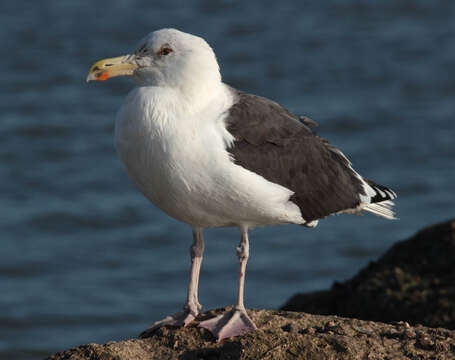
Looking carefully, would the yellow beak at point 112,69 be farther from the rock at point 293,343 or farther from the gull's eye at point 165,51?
the rock at point 293,343

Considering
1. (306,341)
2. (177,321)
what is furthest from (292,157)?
(306,341)

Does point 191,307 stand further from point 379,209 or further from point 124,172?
point 124,172

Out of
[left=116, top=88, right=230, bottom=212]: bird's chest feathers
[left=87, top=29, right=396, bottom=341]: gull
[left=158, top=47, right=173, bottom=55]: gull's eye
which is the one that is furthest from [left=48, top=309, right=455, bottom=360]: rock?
[left=158, top=47, right=173, bottom=55]: gull's eye

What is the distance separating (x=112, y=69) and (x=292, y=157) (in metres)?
1.67

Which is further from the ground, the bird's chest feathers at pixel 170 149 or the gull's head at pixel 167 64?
the gull's head at pixel 167 64

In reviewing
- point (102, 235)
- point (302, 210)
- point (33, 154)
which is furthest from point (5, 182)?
point (302, 210)

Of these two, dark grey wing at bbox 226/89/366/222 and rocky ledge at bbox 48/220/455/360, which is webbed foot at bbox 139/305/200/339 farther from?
dark grey wing at bbox 226/89/366/222

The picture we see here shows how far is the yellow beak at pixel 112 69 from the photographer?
6902 mm

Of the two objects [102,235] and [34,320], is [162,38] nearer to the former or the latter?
[34,320]

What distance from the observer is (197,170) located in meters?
6.54

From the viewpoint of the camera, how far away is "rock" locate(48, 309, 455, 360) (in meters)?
6.25

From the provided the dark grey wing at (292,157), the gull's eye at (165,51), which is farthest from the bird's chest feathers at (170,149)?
the gull's eye at (165,51)

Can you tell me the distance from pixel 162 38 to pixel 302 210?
72.2 inches

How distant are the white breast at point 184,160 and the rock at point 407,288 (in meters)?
2.92
